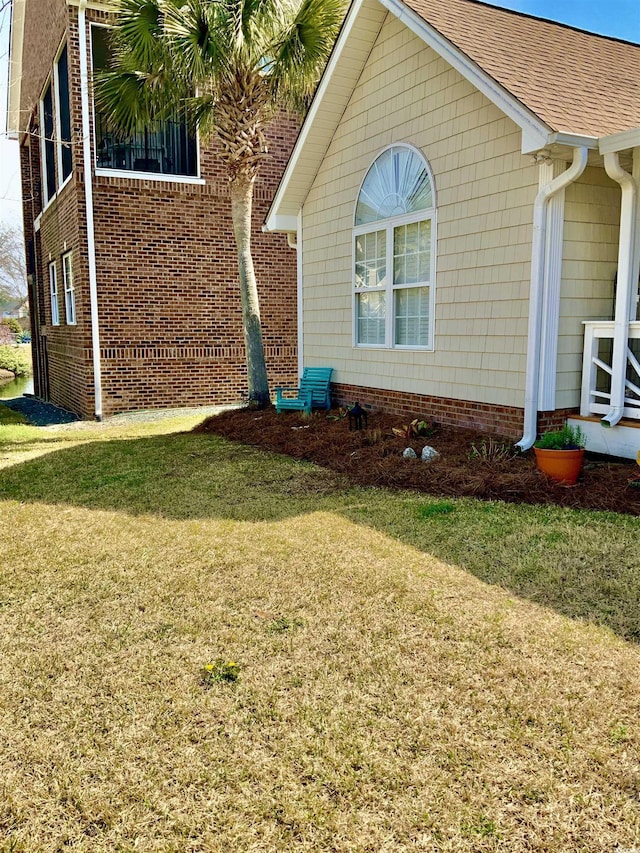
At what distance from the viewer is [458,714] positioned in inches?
112

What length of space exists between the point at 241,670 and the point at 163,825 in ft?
3.19

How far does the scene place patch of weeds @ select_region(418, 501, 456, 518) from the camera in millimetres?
5539

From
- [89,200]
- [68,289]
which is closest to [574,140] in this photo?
[89,200]

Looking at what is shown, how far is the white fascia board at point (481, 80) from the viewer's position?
6.11 metres

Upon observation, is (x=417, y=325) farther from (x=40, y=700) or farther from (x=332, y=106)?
(x=40, y=700)

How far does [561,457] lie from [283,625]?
3.35 meters

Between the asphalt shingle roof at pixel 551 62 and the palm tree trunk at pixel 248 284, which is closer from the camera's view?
the asphalt shingle roof at pixel 551 62

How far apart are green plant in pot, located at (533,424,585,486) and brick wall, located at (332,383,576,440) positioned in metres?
0.82

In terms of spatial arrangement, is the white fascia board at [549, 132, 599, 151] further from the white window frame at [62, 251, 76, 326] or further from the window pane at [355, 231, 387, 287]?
the white window frame at [62, 251, 76, 326]

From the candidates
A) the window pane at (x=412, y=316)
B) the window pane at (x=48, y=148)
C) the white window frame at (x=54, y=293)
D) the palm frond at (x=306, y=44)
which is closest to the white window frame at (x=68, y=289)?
the white window frame at (x=54, y=293)

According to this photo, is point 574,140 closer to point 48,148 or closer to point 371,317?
point 371,317

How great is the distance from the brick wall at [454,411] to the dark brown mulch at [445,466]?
130 millimetres

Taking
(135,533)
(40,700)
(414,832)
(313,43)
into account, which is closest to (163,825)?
(414,832)

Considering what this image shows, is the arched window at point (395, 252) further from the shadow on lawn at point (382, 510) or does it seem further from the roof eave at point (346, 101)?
the shadow on lawn at point (382, 510)
